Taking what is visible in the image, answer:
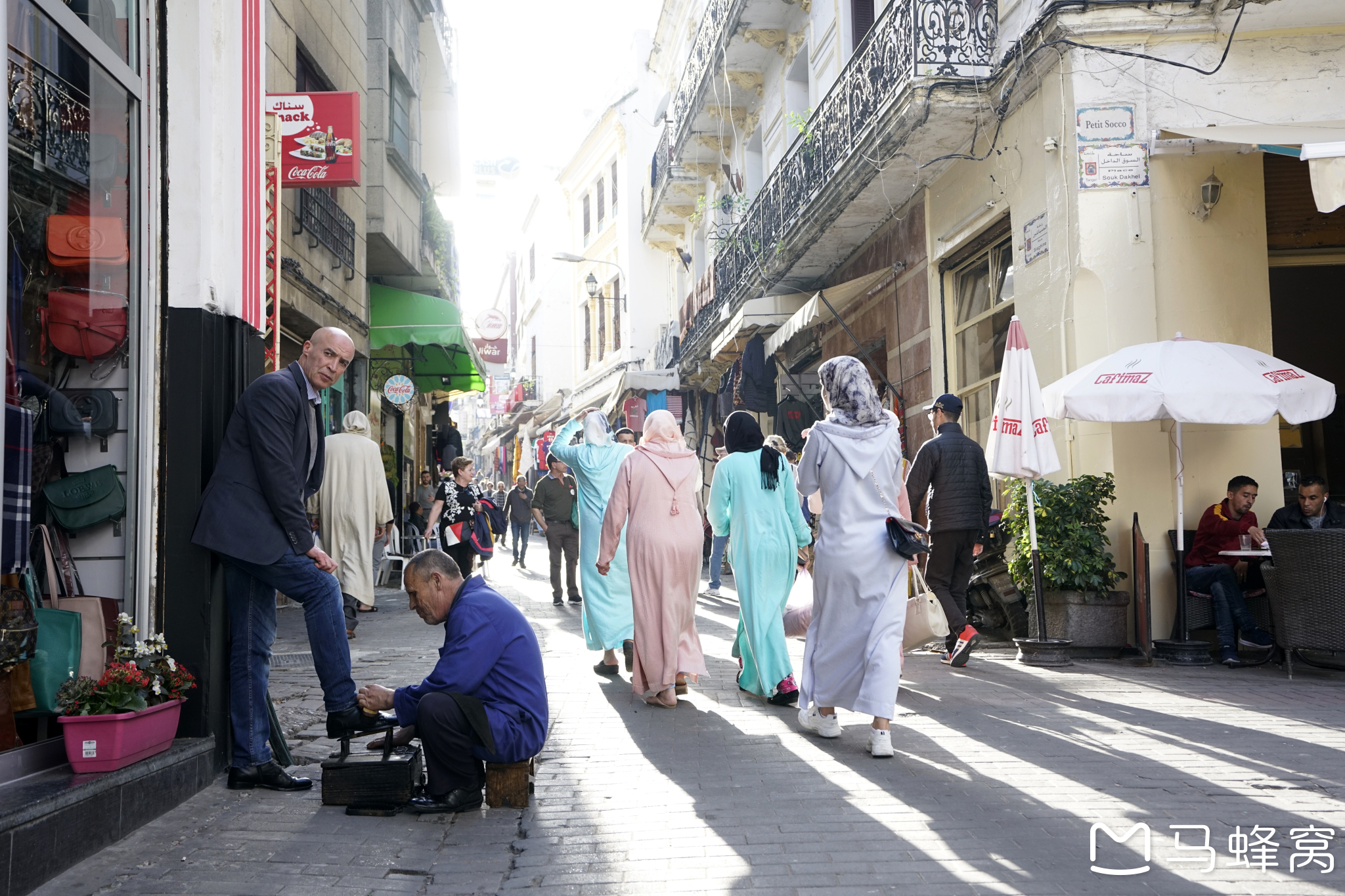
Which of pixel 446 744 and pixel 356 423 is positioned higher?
pixel 356 423

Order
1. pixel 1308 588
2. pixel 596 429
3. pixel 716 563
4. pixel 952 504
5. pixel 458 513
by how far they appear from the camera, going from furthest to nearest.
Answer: pixel 716 563, pixel 458 513, pixel 596 429, pixel 952 504, pixel 1308 588

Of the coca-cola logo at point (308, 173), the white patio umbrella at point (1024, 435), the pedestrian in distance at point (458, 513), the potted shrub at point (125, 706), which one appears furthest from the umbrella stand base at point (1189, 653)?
the coca-cola logo at point (308, 173)

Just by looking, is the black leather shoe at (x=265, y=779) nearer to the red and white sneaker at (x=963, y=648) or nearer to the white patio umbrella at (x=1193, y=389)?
the red and white sneaker at (x=963, y=648)

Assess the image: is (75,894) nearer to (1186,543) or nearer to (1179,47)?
(1186,543)

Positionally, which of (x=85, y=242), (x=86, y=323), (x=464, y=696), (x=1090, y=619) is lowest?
A: (x=1090, y=619)

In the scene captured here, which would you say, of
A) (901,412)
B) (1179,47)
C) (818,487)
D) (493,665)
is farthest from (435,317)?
(493,665)

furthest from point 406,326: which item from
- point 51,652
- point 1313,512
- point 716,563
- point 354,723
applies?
point 354,723

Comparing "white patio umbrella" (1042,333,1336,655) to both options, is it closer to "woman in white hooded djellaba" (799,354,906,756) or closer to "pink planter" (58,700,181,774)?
"woman in white hooded djellaba" (799,354,906,756)

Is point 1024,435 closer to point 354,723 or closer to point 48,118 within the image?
point 354,723

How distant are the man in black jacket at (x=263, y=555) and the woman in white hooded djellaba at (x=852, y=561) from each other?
2.41 m

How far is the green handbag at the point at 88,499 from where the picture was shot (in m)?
5.00

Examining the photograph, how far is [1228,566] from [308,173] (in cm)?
921

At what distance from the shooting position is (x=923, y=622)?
24.3 ft

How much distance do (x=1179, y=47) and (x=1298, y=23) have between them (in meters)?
0.96
